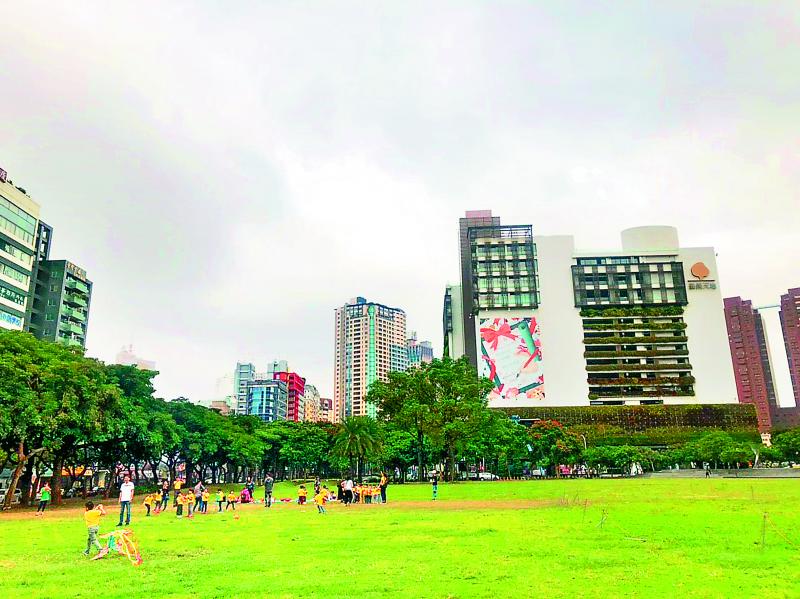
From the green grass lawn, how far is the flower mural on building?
337 feet

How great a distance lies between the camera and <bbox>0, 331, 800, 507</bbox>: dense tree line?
39.4m

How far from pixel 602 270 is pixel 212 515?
120096 millimetres

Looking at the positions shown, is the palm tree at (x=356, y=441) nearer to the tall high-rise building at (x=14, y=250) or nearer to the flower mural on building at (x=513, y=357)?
the tall high-rise building at (x=14, y=250)

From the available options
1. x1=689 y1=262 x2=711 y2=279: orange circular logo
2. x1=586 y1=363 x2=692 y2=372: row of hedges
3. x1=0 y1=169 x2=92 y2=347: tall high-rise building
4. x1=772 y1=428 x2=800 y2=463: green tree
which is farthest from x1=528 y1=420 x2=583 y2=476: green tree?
x1=689 y1=262 x2=711 y2=279: orange circular logo

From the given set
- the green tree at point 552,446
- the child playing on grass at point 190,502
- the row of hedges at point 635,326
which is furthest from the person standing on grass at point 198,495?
the row of hedges at point 635,326

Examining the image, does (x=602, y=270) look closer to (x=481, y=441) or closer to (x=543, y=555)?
(x=481, y=441)

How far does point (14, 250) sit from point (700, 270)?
128792 mm

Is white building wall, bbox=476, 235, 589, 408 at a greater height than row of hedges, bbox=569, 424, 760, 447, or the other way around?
white building wall, bbox=476, 235, 589, 408

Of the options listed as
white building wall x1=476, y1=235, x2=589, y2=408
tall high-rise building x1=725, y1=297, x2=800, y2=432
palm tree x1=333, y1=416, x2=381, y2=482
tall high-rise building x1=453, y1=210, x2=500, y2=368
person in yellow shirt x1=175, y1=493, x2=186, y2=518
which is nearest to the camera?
person in yellow shirt x1=175, y1=493, x2=186, y2=518

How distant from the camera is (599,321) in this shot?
451ft

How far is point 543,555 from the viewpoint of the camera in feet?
55.0

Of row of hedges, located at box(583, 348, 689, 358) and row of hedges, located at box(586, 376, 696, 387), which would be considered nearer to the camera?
row of hedges, located at box(586, 376, 696, 387)

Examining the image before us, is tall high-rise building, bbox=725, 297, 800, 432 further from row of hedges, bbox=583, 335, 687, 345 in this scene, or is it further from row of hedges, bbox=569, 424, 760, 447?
row of hedges, bbox=569, 424, 760, 447

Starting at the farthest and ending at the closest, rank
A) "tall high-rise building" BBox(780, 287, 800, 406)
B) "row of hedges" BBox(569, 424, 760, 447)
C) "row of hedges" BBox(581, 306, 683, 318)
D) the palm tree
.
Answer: "tall high-rise building" BBox(780, 287, 800, 406)
"row of hedges" BBox(581, 306, 683, 318)
"row of hedges" BBox(569, 424, 760, 447)
the palm tree
